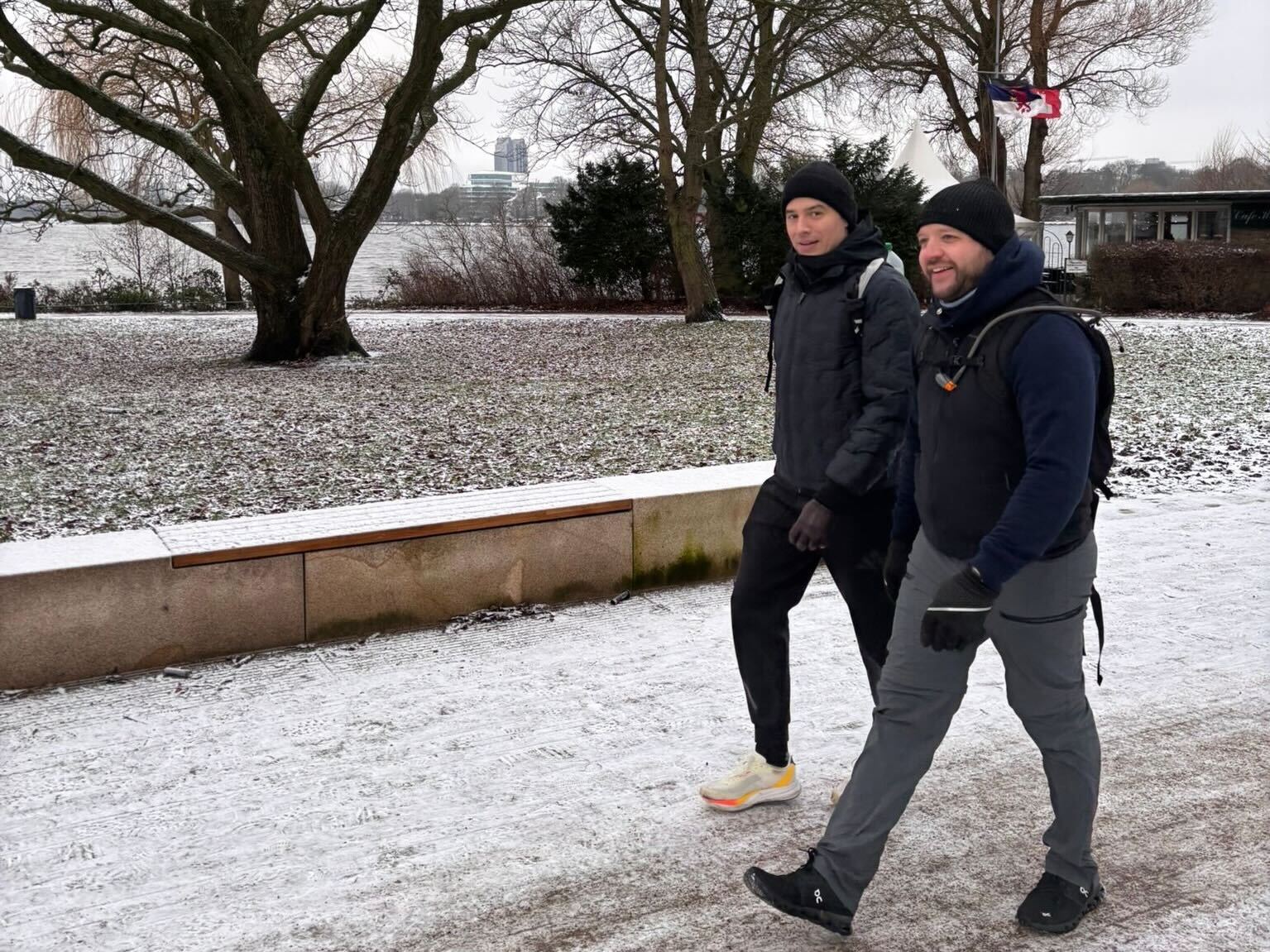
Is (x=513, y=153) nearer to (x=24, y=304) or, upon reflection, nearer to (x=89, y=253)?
(x=24, y=304)

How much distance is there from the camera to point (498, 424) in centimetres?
1077

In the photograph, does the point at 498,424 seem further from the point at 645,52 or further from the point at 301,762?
the point at 645,52

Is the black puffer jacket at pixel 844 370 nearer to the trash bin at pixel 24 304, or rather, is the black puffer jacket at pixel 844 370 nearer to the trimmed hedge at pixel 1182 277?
the trimmed hedge at pixel 1182 277

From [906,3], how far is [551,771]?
694 inches

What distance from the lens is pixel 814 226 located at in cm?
344

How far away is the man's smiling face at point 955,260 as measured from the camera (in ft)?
9.30

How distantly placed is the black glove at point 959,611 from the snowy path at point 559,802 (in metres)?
0.77

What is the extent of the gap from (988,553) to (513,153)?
93.2 feet

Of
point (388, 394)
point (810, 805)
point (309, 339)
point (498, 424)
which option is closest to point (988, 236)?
point (810, 805)

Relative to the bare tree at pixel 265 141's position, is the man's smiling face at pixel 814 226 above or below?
below

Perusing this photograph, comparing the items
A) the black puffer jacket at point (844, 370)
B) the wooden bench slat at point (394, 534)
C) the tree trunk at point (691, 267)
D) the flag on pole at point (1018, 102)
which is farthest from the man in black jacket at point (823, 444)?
the flag on pole at point (1018, 102)

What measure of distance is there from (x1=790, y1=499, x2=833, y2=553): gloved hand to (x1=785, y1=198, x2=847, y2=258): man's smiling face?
2.27 ft

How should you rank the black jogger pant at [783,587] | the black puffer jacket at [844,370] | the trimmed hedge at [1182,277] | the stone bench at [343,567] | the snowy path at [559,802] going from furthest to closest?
1. the trimmed hedge at [1182,277]
2. the stone bench at [343,567]
3. the black jogger pant at [783,587]
4. the black puffer jacket at [844,370]
5. the snowy path at [559,802]

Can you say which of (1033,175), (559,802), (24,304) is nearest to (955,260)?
→ (559,802)
